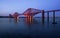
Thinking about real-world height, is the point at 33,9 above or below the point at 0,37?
above

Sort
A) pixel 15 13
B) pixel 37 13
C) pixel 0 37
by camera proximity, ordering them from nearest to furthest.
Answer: pixel 0 37 → pixel 37 13 → pixel 15 13

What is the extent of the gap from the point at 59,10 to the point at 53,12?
5.79 ft

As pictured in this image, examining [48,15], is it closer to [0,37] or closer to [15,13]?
[15,13]

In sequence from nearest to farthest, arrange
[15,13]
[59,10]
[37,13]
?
[59,10], [37,13], [15,13]

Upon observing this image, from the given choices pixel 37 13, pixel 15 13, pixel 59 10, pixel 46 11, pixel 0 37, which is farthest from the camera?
pixel 15 13

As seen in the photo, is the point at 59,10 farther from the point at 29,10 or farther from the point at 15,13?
the point at 15,13

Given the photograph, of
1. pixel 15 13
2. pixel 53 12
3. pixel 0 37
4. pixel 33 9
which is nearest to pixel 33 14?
pixel 33 9

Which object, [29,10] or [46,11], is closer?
[46,11]

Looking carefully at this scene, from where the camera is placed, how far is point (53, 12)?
100 ft

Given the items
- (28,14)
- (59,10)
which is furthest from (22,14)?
(59,10)

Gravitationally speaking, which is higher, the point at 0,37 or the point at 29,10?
the point at 29,10

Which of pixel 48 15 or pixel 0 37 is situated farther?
pixel 48 15

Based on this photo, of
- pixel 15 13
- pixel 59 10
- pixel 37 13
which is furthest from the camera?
pixel 15 13

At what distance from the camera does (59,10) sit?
29062 mm
